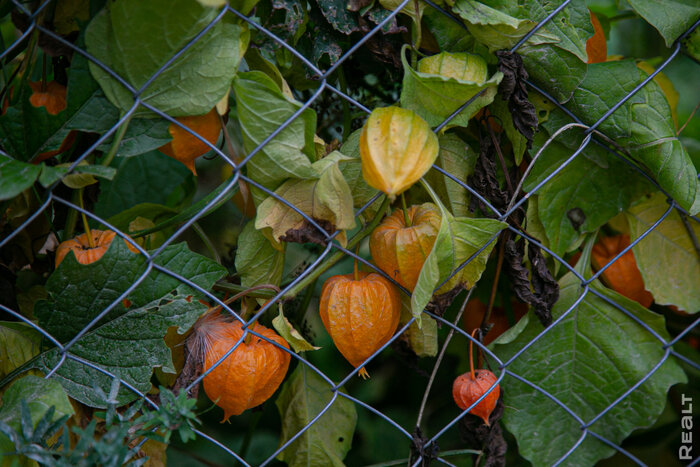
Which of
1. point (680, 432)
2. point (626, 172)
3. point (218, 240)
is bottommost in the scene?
point (680, 432)

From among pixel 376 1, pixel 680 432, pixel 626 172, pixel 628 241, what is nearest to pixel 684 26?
pixel 626 172

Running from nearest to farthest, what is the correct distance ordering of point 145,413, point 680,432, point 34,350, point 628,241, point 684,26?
point 145,413 < point 34,350 < point 684,26 < point 628,241 < point 680,432

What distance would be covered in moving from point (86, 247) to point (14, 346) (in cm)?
14

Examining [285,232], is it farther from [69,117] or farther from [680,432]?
[680,432]

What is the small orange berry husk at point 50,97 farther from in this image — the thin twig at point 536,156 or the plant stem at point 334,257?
the thin twig at point 536,156

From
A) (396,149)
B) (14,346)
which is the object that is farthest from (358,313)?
(14,346)

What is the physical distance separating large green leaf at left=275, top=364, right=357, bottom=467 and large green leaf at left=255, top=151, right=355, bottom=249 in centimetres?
28

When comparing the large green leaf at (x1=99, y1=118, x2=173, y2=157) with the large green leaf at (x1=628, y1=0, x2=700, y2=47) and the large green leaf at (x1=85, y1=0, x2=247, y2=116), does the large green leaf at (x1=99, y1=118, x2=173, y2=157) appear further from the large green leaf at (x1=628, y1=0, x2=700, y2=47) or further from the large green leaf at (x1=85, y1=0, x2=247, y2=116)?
the large green leaf at (x1=628, y1=0, x2=700, y2=47)

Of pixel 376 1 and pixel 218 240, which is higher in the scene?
pixel 376 1

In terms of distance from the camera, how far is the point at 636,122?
2.54ft

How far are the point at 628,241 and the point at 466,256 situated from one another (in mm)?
422

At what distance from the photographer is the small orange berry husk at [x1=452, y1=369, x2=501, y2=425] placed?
0.76 metres

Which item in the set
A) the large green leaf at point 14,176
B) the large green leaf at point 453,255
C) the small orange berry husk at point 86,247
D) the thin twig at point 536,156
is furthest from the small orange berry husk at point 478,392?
the large green leaf at point 14,176

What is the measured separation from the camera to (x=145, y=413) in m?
0.57
